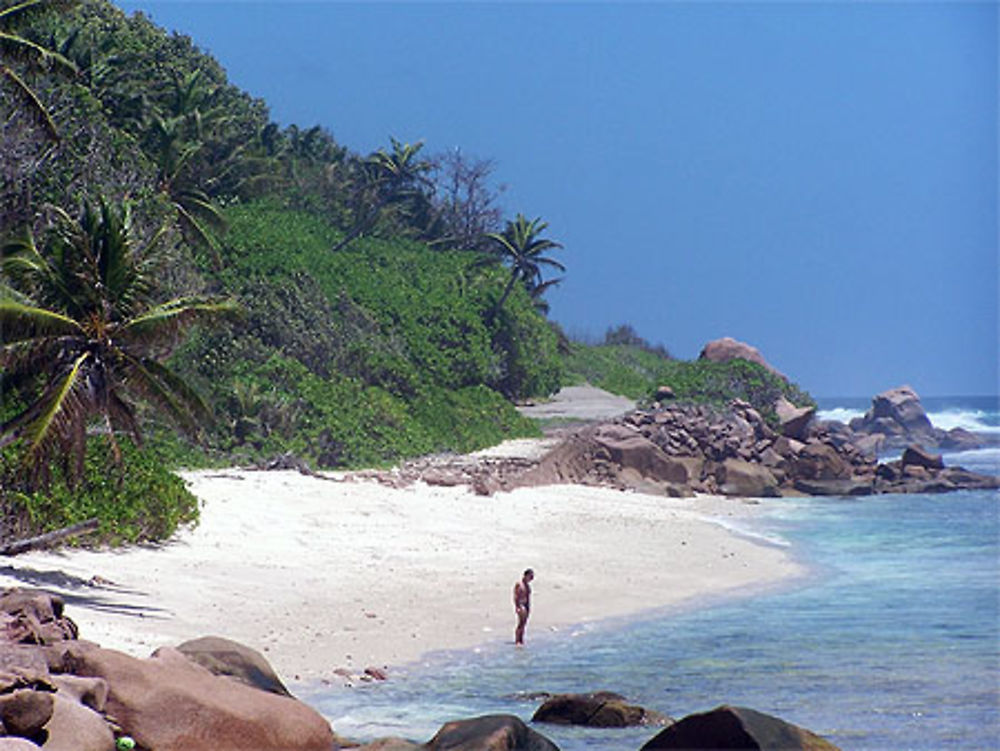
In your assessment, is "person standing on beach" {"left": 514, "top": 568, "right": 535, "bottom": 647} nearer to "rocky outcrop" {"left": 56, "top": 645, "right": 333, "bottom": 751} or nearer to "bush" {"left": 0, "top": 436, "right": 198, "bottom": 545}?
"bush" {"left": 0, "top": 436, "right": 198, "bottom": 545}

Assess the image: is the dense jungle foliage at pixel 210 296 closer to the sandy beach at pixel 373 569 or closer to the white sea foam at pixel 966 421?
the sandy beach at pixel 373 569

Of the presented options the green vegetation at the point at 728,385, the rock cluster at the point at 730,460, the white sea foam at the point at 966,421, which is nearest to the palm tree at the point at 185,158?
the rock cluster at the point at 730,460

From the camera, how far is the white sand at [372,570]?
1497cm

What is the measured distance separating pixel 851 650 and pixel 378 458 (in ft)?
63.0

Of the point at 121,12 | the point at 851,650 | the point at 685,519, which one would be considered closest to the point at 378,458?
the point at 685,519

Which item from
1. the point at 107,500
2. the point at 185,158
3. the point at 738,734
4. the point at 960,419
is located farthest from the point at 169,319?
the point at 960,419

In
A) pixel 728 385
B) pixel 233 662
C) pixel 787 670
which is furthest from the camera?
pixel 728 385

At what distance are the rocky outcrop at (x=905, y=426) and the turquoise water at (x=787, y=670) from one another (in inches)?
2389

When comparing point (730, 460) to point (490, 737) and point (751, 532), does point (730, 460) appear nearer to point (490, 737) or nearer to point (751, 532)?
point (751, 532)

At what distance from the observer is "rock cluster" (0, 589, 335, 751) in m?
7.93

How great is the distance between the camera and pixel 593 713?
12234 mm

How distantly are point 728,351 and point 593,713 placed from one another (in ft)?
146

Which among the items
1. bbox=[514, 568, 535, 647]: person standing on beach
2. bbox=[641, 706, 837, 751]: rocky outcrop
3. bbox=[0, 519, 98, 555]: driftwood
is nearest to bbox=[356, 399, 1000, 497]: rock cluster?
bbox=[514, 568, 535, 647]: person standing on beach

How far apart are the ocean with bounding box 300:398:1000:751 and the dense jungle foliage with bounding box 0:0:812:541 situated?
5.12m
